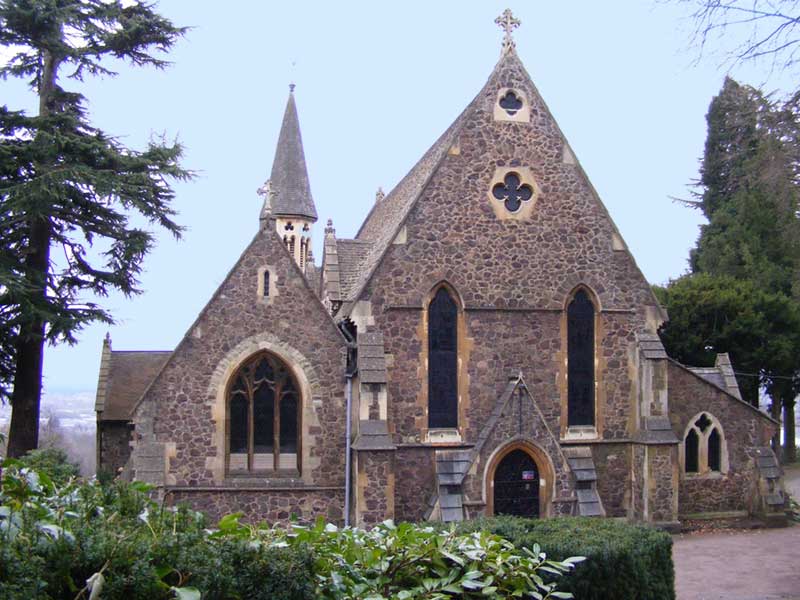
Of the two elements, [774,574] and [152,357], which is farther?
[152,357]

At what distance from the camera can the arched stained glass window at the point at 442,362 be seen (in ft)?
65.6

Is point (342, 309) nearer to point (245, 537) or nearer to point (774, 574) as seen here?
point (774, 574)

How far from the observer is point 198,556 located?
5750 mm

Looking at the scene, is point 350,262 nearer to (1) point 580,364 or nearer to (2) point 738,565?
(1) point 580,364

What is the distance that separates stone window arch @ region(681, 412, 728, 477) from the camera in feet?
73.4

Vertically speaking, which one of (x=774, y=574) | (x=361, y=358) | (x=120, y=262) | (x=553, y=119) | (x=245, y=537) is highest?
(x=553, y=119)

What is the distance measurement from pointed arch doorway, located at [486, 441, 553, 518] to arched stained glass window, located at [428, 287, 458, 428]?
4.97 feet

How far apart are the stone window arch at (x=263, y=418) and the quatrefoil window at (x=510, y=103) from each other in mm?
7990

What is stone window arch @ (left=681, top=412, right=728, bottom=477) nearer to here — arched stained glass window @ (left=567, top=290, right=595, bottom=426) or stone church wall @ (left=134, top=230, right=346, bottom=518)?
arched stained glass window @ (left=567, top=290, right=595, bottom=426)

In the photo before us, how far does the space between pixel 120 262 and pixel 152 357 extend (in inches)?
164

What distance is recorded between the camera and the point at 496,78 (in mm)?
21047

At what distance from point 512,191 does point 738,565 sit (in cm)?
945

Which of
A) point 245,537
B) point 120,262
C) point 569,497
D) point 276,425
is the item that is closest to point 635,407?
point 569,497

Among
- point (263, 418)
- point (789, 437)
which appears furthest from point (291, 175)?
point (789, 437)
